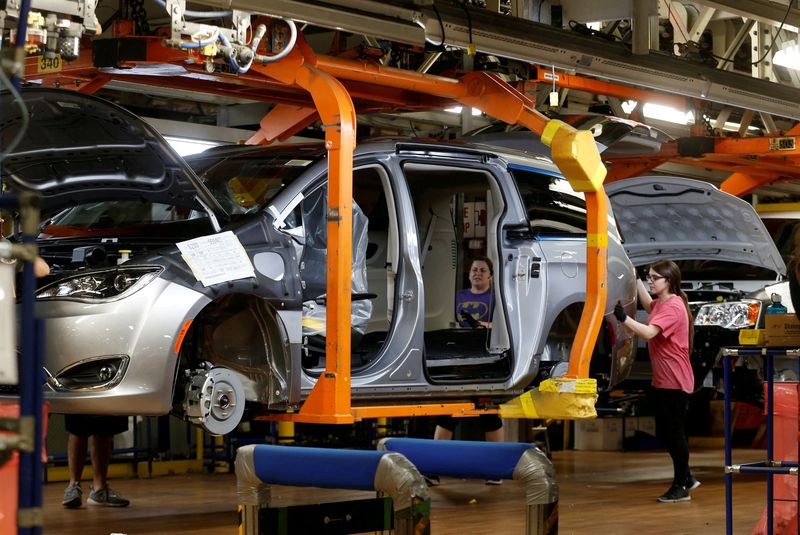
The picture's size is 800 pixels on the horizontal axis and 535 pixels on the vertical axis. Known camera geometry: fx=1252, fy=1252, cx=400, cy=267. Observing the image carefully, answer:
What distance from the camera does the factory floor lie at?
292 inches

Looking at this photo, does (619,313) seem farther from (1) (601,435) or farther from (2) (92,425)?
(1) (601,435)

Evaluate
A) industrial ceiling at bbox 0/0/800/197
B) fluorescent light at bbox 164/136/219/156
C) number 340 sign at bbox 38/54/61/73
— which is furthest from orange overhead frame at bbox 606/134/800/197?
number 340 sign at bbox 38/54/61/73

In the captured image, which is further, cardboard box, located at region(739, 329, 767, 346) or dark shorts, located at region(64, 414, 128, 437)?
dark shorts, located at region(64, 414, 128, 437)

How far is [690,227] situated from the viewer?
11211mm

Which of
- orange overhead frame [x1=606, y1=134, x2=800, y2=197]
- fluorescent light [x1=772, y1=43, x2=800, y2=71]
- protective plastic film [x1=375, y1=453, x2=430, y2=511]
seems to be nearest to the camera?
protective plastic film [x1=375, y1=453, x2=430, y2=511]

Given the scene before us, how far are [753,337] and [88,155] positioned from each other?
353 centimetres

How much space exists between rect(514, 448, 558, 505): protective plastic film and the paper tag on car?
7.54 feet

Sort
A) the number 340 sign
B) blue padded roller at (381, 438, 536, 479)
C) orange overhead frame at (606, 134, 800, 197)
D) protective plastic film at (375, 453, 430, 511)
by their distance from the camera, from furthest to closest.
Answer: orange overhead frame at (606, 134, 800, 197), the number 340 sign, blue padded roller at (381, 438, 536, 479), protective plastic film at (375, 453, 430, 511)

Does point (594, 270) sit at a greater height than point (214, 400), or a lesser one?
greater

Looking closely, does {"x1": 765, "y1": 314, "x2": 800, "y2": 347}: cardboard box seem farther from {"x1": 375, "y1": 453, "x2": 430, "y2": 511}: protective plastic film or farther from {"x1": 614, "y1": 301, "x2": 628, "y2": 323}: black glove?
{"x1": 614, "y1": 301, "x2": 628, "y2": 323}: black glove

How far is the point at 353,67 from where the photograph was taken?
287 inches

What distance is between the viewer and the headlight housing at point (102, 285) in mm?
6023

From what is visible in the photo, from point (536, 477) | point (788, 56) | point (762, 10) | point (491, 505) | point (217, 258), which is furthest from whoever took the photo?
point (788, 56)

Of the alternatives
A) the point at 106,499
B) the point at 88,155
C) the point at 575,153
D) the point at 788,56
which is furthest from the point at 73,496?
the point at 788,56
